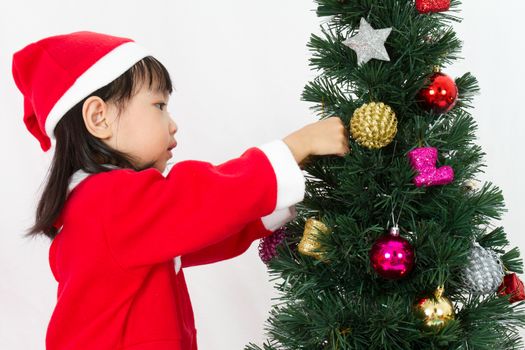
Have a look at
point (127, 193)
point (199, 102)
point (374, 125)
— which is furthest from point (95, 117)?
point (199, 102)

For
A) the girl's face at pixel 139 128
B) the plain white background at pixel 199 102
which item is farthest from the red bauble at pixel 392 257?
the plain white background at pixel 199 102

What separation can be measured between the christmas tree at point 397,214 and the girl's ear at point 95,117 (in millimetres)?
363

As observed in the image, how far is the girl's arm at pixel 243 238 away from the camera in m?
1.14

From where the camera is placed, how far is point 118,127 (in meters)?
1.14

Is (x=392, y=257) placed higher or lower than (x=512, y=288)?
higher

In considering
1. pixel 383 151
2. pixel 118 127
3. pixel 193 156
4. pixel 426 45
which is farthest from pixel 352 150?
pixel 193 156

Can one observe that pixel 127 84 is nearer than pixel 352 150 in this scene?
No

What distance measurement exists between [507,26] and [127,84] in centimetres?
103

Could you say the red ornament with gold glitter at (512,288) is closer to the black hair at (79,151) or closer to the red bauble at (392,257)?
the red bauble at (392,257)

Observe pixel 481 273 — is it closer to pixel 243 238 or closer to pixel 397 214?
pixel 397 214

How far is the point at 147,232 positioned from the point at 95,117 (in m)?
0.24

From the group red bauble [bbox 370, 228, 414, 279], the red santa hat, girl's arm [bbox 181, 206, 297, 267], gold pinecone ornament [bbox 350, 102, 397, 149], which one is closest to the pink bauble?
red bauble [bbox 370, 228, 414, 279]

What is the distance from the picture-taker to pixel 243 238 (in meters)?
1.24

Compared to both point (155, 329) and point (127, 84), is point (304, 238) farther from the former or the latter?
point (127, 84)
